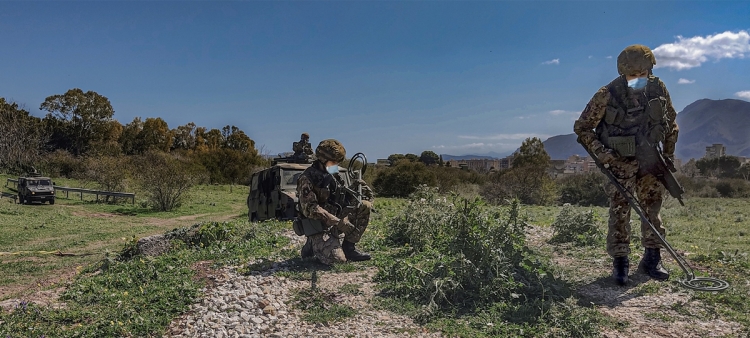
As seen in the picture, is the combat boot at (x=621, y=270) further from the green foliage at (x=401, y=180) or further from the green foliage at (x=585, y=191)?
the green foliage at (x=401, y=180)

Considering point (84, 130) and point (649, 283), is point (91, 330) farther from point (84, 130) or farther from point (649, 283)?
point (84, 130)

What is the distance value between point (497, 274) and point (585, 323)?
2.89ft

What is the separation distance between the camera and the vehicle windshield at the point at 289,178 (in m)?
12.0

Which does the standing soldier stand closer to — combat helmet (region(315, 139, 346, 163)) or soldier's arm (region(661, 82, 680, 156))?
soldier's arm (region(661, 82, 680, 156))

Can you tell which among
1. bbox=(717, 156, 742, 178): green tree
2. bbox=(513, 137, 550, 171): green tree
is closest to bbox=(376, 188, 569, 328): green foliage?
bbox=(513, 137, 550, 171): green tree

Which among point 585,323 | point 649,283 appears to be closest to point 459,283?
point 585,323

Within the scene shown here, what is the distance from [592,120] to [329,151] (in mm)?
2822

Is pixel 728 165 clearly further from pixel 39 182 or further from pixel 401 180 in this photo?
pixel 39 182

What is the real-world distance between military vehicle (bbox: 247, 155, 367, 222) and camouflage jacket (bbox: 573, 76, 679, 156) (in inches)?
260

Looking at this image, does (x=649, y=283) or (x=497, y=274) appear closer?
(x=497, y=274)

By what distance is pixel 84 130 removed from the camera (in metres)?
42.8

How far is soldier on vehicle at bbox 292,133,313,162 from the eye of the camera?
43.1ft

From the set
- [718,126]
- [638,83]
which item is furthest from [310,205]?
[718,126]

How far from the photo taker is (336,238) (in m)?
6.13
